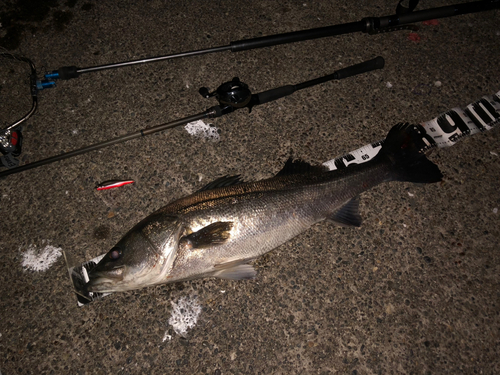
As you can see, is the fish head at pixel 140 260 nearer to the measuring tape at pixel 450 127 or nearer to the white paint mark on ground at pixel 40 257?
the white paint mark on ground at pixel 40 257

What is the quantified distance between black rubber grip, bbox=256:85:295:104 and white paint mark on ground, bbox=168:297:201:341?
2.00m

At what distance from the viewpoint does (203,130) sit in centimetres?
307

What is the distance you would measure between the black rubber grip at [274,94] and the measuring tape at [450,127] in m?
0.83

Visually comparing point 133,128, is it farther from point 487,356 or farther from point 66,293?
point 487,356

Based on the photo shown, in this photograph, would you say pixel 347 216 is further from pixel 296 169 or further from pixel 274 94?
pixel 274 94

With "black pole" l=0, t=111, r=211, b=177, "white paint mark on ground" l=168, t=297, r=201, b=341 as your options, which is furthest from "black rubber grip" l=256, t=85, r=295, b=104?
"white paint mark on ground" l=168, t=297, r=201, b=341

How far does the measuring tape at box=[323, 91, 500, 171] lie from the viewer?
301 cm

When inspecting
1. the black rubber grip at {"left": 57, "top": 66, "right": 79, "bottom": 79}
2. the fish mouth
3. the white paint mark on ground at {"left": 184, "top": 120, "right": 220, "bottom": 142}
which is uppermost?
the black rubber grip at {"left": 57, "top": 66, "right": 79, "bottom": 79}

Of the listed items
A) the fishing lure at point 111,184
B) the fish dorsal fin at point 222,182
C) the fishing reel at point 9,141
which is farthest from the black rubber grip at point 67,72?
the fish dorsal fin at point 222,182

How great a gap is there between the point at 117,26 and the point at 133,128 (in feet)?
4.68

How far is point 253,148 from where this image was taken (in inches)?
119

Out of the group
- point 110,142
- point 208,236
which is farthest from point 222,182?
point 110,142

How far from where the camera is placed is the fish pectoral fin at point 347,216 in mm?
2619

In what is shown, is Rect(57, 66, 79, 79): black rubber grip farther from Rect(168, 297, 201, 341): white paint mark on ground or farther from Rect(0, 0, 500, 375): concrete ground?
Rect(168, 297, 201, 341): white paint mark on ground
